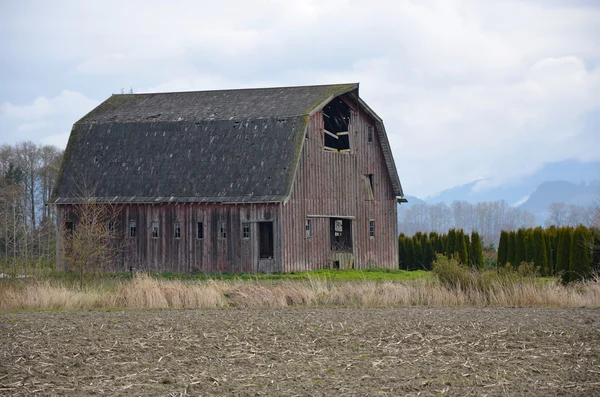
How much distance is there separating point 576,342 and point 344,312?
6.38m

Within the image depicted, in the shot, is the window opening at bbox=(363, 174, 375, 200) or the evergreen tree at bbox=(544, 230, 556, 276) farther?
the window opening at bbox=(363, 174, 375, 200)

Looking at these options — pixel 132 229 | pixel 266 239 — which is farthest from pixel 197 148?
pixel 266 239

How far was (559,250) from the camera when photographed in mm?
33406

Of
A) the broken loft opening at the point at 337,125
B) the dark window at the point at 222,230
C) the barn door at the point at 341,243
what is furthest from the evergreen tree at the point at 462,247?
the dark window at the point at 222,230

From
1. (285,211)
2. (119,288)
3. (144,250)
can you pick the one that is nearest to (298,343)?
(119,288)

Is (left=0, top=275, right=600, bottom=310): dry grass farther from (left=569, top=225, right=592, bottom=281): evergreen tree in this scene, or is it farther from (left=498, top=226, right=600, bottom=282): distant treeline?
(left=569, top=225, right=592, bottom=281): evergreen tree

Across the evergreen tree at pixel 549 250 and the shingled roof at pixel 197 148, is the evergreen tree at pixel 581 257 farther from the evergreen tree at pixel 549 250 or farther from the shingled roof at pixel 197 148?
the shingled roof at pixel 197 148

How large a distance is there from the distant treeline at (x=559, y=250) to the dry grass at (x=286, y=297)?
366 centimetres

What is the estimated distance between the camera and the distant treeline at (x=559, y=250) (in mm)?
A: 31141

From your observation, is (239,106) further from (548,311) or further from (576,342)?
(576,342)

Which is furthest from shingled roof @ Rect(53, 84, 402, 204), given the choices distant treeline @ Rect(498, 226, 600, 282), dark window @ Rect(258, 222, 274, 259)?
distant treeline @ Rect(498, 226, 600, 282)

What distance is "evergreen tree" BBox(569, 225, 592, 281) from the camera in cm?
3100

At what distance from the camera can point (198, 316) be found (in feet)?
67.7

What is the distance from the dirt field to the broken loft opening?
825 inches
